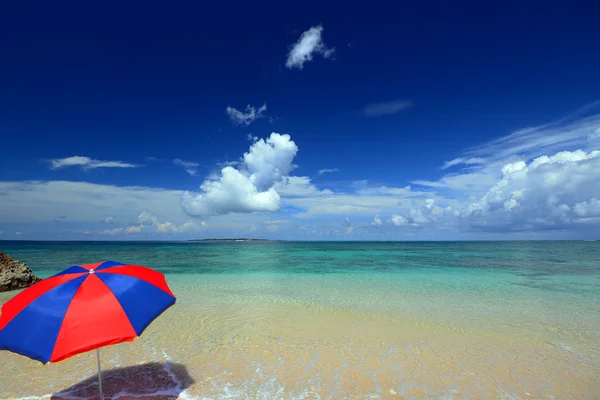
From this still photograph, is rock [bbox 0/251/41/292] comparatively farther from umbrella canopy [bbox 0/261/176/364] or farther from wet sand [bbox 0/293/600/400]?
umbrella canopy [bbox 0/261/176/364]

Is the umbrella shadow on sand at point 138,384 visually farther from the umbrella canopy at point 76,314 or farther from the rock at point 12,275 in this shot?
the rock at point 12,275

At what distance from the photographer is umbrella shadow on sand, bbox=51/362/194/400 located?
6.27m

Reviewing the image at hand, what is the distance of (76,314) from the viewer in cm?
412

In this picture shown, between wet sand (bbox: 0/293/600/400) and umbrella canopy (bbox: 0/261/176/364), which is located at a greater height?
umbrella canopy (bbox: 0/261/176/364)

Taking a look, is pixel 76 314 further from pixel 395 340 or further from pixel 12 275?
pixel 12 275

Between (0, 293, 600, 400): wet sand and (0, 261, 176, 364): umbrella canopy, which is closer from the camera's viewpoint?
(0, 261, 176, 364): umbrella canopy

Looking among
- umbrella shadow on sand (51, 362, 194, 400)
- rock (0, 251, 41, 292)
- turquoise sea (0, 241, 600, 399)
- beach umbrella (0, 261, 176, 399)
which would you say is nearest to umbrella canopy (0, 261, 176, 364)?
beach umbrella (0, 261, 176, 399)

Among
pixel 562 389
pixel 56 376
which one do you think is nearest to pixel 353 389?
pixel 562 389

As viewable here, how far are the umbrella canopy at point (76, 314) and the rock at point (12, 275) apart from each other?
17894 millimetres

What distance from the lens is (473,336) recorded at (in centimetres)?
991

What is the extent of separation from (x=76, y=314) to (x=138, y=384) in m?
3.65

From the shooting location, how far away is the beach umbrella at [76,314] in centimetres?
392

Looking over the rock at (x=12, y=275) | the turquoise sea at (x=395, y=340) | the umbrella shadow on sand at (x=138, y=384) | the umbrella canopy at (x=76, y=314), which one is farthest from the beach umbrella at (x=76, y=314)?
the rock at (x=12, y=275)

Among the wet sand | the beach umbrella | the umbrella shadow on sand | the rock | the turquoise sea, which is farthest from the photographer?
the rock
